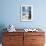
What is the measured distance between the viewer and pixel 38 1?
406 cm

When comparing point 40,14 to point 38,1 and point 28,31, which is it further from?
point 28,31

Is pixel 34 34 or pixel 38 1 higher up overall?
pixel 38 1

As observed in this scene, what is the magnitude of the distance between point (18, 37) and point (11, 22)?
2.29 feet

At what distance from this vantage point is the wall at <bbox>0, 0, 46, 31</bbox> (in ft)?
13.2

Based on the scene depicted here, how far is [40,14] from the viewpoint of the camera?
409 cm

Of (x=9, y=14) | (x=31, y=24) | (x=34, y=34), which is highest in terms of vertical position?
(x=9, y=14)

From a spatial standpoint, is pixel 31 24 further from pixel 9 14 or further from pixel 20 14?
pixel 9 14

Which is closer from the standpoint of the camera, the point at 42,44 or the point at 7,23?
the point at 42,44

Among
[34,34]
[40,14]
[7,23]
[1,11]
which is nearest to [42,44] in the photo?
[34,34]

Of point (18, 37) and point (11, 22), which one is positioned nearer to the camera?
point (18, 37)

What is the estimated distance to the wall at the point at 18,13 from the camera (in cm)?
404

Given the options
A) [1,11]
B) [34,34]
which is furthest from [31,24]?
[1,11]

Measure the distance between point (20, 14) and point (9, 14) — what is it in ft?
1.18

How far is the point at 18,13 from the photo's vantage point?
4.06m
